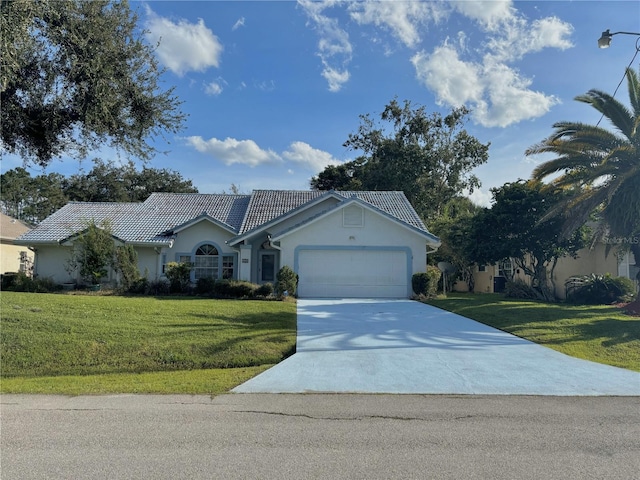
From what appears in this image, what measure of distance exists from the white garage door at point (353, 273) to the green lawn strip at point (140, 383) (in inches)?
462

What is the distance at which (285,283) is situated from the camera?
18.6 m

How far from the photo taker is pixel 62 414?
5.70 m

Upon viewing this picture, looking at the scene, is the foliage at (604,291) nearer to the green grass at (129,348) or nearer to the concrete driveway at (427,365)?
the concrete driveway at (427,365)

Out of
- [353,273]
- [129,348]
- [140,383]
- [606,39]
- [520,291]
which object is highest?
[606,39]

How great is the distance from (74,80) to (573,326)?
44.7 feet

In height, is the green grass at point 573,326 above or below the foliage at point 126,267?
below

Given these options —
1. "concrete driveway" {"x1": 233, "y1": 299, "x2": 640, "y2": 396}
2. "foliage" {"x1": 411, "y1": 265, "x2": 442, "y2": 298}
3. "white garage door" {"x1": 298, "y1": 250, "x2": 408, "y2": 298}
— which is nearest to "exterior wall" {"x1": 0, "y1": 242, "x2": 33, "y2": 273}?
"white garage door" {"x1": 298, "y1": 250, "x2": 408, "y2": 298}

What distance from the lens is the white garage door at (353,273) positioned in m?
20.2

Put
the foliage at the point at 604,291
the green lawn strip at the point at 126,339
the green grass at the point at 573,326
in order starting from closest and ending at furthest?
the green lawn strip at the point at 126,339 → the green grass at the point at 573,326 → the foliage at the point at 604,291

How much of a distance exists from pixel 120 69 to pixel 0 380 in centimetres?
684

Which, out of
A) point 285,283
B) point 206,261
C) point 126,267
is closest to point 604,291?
point 285,283

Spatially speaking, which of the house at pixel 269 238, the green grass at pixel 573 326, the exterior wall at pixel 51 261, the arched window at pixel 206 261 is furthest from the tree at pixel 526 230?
the exterior wall at pixel 51 261

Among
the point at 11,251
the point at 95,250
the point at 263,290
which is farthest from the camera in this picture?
the point at 11,251

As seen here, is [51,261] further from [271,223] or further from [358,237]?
[358,237]
